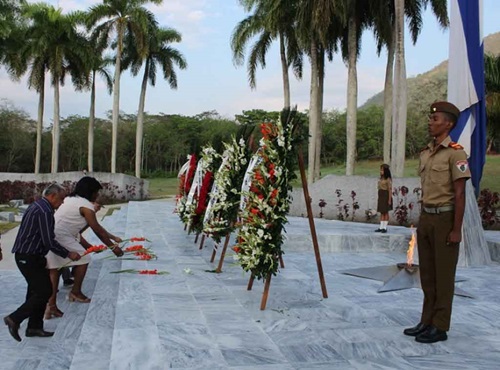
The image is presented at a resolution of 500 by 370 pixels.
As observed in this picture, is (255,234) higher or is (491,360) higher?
(255,234)

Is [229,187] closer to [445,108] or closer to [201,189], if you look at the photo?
[201,189]

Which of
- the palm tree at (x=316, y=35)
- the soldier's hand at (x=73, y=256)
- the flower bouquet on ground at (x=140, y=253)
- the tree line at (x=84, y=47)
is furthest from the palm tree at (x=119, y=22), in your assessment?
the soldier's hand at (x=73, y=256)

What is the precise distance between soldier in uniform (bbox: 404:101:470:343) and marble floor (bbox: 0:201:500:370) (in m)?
0.17

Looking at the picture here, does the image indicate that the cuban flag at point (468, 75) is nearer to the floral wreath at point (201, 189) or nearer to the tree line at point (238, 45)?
the floral wreath at point (201, 189)

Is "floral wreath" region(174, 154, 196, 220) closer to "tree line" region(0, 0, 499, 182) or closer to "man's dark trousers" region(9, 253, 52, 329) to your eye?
"man's dark trousers" region(9, 253, 52, 329)

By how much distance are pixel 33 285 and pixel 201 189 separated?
410cm

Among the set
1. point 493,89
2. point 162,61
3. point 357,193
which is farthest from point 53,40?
point 493,89

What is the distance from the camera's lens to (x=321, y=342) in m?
3.58

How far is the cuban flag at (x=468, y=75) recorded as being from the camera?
7.00 metres

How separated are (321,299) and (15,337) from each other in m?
2.71

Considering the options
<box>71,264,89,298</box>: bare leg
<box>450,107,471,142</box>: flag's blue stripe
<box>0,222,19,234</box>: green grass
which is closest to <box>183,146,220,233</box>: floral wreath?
<box>71,264,89,298</box>: bare leg

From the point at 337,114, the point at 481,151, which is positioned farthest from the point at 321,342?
the point at 337,114

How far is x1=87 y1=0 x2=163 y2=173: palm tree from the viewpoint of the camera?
29.6 m

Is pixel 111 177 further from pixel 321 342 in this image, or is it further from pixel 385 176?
pixel 321 342
